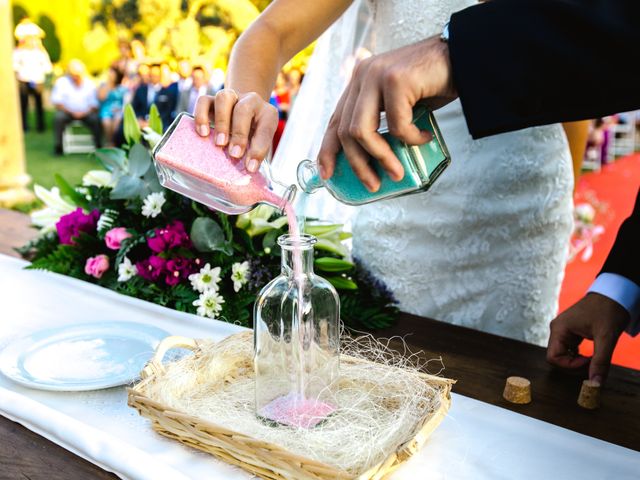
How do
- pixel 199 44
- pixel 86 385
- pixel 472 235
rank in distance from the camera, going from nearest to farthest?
pixel 86 385
pixel 472 235
pixel 199 44

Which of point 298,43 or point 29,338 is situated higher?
point 298,43

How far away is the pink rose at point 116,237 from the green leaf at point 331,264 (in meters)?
0.43

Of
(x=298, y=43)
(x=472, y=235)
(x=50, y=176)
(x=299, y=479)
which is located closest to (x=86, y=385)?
(x=299, y=479)

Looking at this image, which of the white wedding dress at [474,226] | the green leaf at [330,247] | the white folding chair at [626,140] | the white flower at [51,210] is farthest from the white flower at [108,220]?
the white folding chair at [626,140]

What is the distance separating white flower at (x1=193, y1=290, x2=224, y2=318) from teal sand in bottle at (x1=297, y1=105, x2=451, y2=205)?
577 mm

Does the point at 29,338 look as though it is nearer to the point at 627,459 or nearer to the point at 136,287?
the point at 136,287

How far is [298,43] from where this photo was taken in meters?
1.55

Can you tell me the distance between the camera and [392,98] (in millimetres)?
683

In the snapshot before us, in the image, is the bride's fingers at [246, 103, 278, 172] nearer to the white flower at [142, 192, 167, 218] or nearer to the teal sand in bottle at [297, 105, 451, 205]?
the teal sand in bottle at [297, 105, 451, 205]

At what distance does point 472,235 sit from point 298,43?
2.16ft

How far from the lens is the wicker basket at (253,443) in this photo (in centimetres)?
67

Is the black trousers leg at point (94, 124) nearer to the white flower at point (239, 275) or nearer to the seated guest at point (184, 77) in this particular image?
the seated guest at point (184, 77)

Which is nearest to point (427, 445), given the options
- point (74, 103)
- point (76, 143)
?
point (74, 103)

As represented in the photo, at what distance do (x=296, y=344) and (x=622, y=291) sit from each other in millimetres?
581
